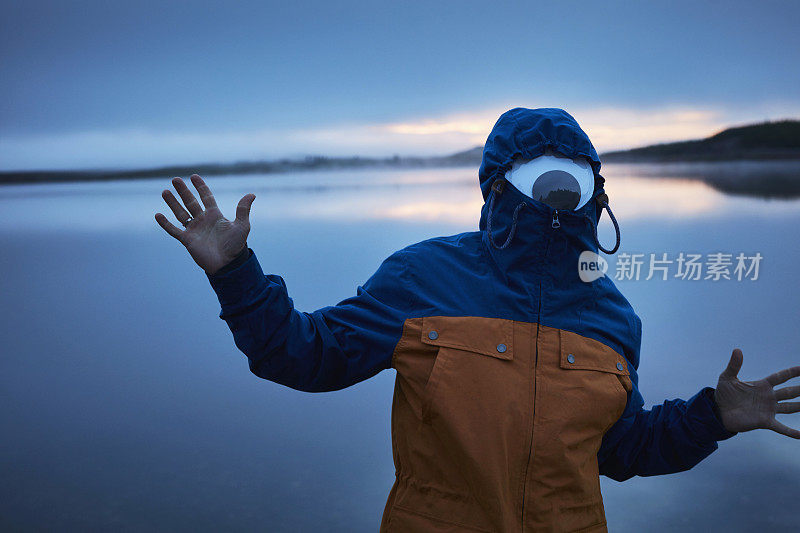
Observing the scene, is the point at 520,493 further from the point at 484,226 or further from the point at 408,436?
the point at 484,226

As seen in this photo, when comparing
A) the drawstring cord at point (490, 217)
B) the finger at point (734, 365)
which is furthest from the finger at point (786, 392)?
the drawstring cord at point (490, 217)

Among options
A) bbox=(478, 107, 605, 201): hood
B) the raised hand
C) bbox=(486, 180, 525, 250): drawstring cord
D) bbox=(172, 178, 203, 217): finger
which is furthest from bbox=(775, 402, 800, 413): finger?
bbox=(172, 178, 203, 217): finger

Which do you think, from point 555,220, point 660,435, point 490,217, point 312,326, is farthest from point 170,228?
point 660,435

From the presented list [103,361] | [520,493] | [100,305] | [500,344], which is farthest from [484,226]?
[100,305]

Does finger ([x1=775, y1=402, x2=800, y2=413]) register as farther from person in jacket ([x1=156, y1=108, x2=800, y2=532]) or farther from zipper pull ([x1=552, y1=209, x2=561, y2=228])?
zipper pull ([x1=552, y1=209, x2=561, y2=228])

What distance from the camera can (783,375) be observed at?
167 centimetres

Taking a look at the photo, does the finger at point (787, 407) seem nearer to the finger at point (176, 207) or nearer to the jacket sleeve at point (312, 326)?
the jacket sleeve at point (312, 326)

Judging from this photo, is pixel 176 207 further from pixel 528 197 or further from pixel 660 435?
pixel 660 435

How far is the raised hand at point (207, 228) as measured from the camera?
4.48ft

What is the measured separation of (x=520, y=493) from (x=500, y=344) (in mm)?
355

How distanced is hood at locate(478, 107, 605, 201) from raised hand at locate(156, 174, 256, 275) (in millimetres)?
645

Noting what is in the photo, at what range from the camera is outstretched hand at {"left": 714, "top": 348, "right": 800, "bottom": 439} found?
1.68m

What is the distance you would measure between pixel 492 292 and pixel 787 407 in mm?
865

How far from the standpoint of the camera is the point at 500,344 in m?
1.51
